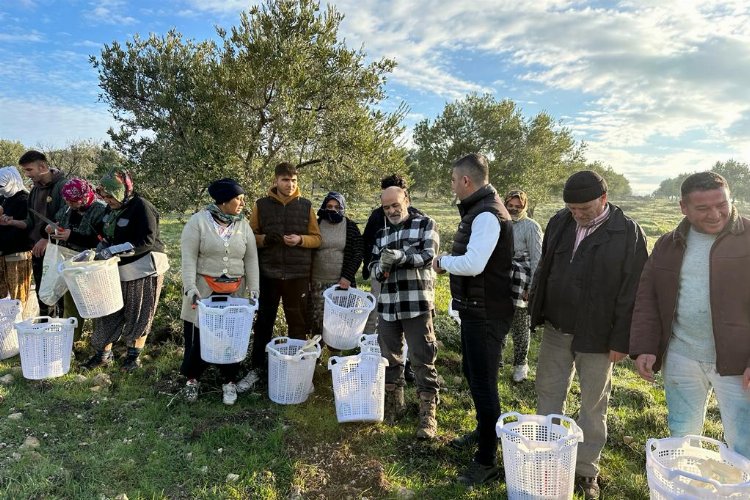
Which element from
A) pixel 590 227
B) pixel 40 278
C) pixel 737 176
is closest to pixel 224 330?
pixel 590 227

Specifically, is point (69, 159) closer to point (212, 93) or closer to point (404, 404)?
point (212, 93)

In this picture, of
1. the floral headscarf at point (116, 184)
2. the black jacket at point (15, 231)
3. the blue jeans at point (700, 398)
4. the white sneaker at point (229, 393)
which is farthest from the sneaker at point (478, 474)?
the black jacket at point (15, 231)

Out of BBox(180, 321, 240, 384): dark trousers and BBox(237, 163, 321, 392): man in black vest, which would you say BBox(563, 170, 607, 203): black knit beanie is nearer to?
BBox(237, 163, 321, 392): man in black vest

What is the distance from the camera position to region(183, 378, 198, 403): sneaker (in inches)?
169

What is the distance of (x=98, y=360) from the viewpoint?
496 centimetres

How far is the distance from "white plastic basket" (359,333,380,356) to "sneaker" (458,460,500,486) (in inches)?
49.3

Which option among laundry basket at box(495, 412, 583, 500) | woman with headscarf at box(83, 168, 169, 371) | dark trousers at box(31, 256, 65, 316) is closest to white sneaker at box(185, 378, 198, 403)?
woman with headscarf at box(83, 168, 169, 371)

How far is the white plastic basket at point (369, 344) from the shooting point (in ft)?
13.9

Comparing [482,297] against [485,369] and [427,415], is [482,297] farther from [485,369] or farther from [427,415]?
[427,415]

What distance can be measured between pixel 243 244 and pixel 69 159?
21.9 m

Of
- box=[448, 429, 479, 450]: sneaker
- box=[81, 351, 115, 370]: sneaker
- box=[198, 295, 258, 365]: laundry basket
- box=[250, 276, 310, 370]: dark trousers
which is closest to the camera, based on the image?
box=[448, 429, 479, 450]: sneaker

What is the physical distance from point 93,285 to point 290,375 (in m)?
2.08

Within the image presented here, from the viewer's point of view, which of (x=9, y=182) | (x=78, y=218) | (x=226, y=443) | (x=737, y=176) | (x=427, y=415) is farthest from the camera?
(x=737, y=176)

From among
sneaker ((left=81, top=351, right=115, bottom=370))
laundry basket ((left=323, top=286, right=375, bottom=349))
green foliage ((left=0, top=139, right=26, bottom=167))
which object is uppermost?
green foliage ((left=0, top=139, right=26, bottom=167))
